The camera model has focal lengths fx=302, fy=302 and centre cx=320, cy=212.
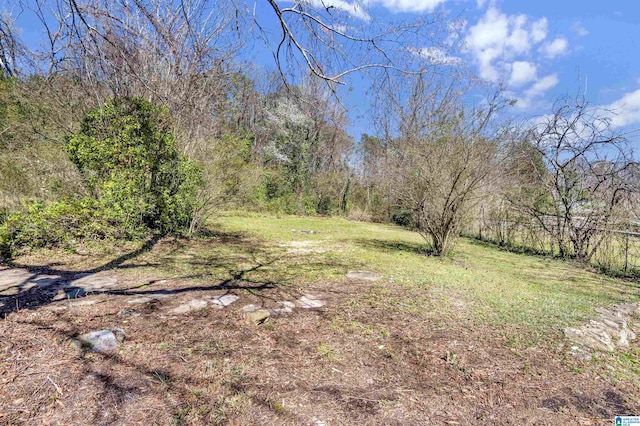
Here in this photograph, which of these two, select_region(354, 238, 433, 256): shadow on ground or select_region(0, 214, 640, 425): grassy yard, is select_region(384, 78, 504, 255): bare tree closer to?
select_region(354, 238, 433, 256): shadow on ground

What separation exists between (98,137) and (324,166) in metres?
14.8

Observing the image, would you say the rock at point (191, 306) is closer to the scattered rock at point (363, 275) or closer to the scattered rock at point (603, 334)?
the scattered rock at point (363, 275)

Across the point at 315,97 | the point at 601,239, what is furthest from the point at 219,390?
the point at 601,239

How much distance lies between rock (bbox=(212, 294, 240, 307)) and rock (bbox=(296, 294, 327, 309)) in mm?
726

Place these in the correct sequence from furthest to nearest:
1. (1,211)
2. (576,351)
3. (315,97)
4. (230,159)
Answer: (230,159), (1,211), (315,97), (576,351)

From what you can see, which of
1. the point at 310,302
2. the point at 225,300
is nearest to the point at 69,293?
the point at 225,300

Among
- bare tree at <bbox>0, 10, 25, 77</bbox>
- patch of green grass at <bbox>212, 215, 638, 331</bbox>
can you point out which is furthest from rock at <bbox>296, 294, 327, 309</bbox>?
bare tree at <bbox>0, 10, 25, 77</bbox>

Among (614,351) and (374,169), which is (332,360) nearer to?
(614,351)

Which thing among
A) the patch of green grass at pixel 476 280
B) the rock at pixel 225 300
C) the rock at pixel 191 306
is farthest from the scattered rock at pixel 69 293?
the patch of green grass at pixel 476 280

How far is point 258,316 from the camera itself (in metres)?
2.91

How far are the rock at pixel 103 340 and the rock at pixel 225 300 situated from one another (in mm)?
974

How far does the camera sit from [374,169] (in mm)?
17578

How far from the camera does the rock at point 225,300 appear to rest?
10.6ft

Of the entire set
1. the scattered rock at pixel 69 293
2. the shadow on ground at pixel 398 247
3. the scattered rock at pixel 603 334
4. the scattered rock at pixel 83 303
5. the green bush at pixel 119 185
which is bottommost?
the scattered rock at pixel 69 293
